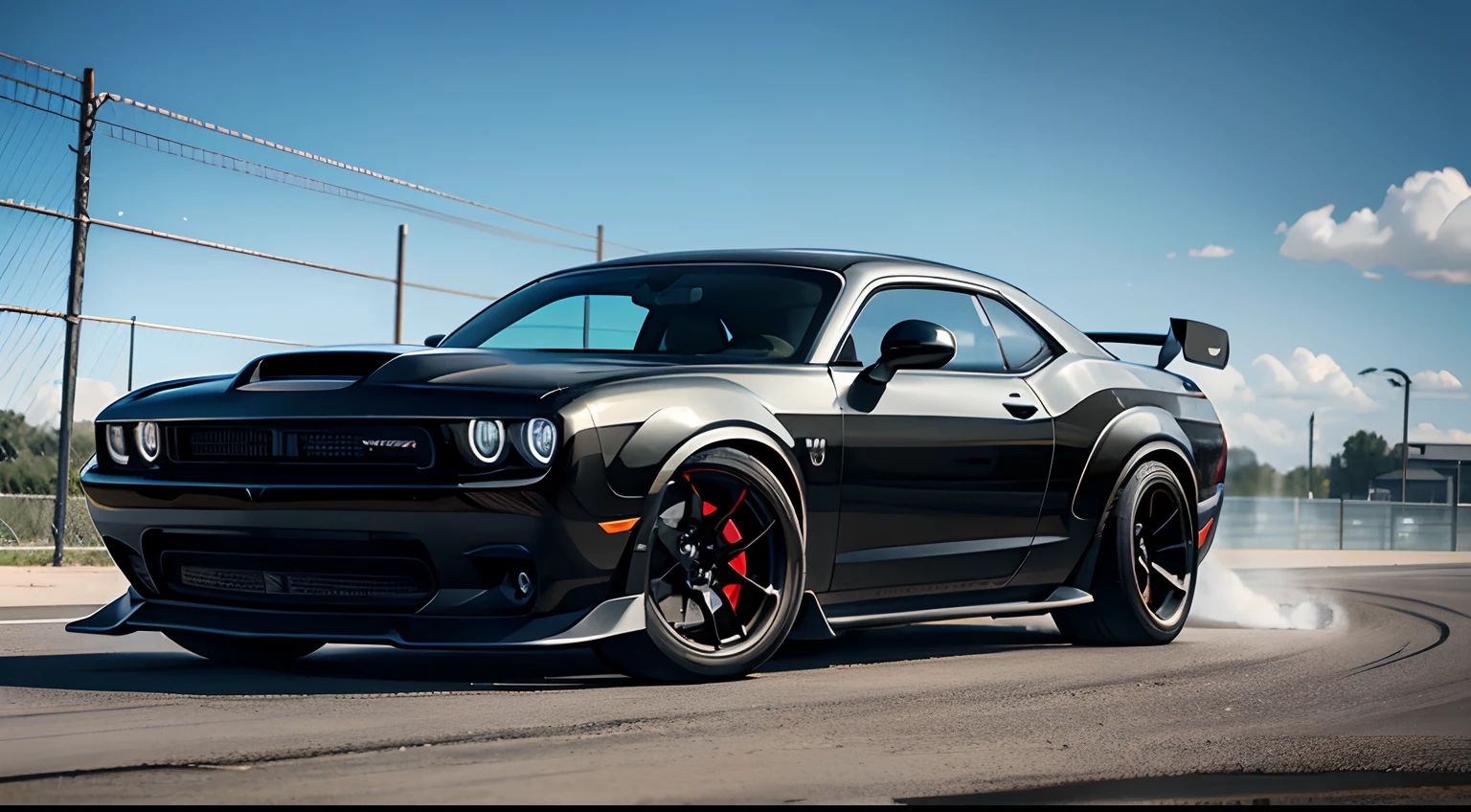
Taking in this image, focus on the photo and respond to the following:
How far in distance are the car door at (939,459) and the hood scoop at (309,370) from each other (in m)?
1.69

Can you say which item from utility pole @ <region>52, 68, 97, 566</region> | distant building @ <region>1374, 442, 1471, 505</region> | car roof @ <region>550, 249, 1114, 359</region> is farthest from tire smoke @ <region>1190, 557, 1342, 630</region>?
distant building @ <region>1374, 442, 1471, 505</region>

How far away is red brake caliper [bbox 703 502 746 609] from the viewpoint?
5.58 m

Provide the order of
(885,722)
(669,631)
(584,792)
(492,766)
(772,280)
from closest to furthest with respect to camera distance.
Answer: (584,792) < (492,766) < (885,722) < (669,631) < (772,280)

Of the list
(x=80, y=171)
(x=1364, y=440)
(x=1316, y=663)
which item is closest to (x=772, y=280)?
(x=1316, y=663)

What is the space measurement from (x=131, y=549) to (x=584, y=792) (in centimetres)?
274

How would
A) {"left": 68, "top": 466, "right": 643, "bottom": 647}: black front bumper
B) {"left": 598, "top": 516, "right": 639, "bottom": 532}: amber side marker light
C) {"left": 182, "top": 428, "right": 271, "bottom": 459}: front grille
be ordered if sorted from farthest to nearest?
{"left": 182, "top": 428, "right": 271, "bottom": 459}: front grille < {"left": 598, "top": 516, "right": 639, "bottom": 532}: amber side marker light < {"left": 68, "top": 466, "right": 643, "bottom": 647}: black front bumper

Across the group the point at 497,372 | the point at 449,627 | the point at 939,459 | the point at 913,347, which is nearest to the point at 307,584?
the point at 449,627

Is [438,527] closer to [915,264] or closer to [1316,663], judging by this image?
[915,264]

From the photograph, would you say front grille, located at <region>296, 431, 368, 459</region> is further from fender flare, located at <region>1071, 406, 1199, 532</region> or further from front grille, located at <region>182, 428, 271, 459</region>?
fender flare, located at <region>1071, 406, 1199, 532</region>

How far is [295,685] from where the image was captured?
18.0 feet

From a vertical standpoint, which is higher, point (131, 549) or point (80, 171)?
point (80, 171)

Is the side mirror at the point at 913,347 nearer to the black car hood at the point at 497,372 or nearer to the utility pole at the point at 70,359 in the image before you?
the black car hood at the point at 497,372

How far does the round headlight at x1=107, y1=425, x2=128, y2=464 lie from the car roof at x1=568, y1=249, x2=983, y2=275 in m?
2.16

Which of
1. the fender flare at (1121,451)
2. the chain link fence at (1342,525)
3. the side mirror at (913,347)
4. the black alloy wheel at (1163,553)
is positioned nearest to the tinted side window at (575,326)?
the side mirror at (913,347)
